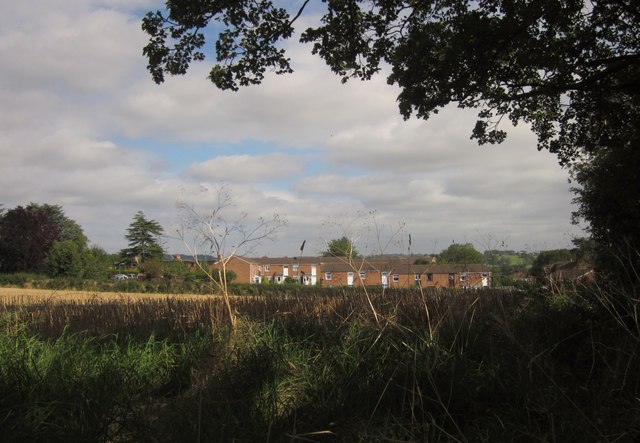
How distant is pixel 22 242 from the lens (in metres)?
53.7

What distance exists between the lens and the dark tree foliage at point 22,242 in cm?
5347

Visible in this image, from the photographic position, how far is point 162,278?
153 feet

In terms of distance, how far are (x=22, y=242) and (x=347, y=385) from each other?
58488mm

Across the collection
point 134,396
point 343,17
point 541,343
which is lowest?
point 134,396

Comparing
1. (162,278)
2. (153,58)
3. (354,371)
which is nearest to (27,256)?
(162,278)

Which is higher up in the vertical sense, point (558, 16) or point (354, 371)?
point (558, 16)

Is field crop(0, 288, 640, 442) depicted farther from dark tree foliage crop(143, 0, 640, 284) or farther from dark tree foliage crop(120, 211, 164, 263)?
dark tree foliage crop(120, 211, 164, 263)

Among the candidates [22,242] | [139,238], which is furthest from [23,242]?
[139,238]

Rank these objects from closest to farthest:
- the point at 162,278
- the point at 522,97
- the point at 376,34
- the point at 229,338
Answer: the point at 229,338 → the point at 376,34 → the point at 522,97 → the point at 162,278

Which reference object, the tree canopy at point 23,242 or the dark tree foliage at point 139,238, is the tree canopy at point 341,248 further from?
the dark tree foliage at point 139,238

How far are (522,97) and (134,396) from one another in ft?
28.7

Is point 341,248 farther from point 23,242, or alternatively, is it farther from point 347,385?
point 23,242

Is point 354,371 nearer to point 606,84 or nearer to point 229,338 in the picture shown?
point 229,338

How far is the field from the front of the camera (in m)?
3.82
